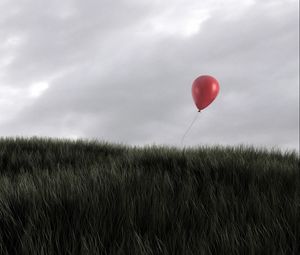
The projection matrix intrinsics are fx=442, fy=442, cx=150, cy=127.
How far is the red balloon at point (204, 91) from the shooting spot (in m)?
7.46

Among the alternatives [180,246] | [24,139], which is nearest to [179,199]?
[180,246]

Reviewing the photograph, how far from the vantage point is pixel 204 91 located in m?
7.47

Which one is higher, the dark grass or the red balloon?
the red balloon

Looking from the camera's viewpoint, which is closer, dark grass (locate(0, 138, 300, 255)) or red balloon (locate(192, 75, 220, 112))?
dark grass (locate(0, 138, 300, 255))

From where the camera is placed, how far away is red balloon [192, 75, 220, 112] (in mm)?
7459

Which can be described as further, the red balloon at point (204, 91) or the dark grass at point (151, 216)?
the red balloon at point (204, 91)

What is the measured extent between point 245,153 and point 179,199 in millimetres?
2486

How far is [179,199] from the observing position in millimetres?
2480

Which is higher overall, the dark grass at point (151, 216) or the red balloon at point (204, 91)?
the red balloon at point (204, 91)

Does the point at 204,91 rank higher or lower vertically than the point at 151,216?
higher

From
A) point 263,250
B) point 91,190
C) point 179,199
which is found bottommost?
point 263,250

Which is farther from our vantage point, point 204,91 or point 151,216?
point 204,91

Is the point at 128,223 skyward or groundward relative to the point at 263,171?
groundward

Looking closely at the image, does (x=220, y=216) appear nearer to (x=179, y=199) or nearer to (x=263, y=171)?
(x=179, y=199)
